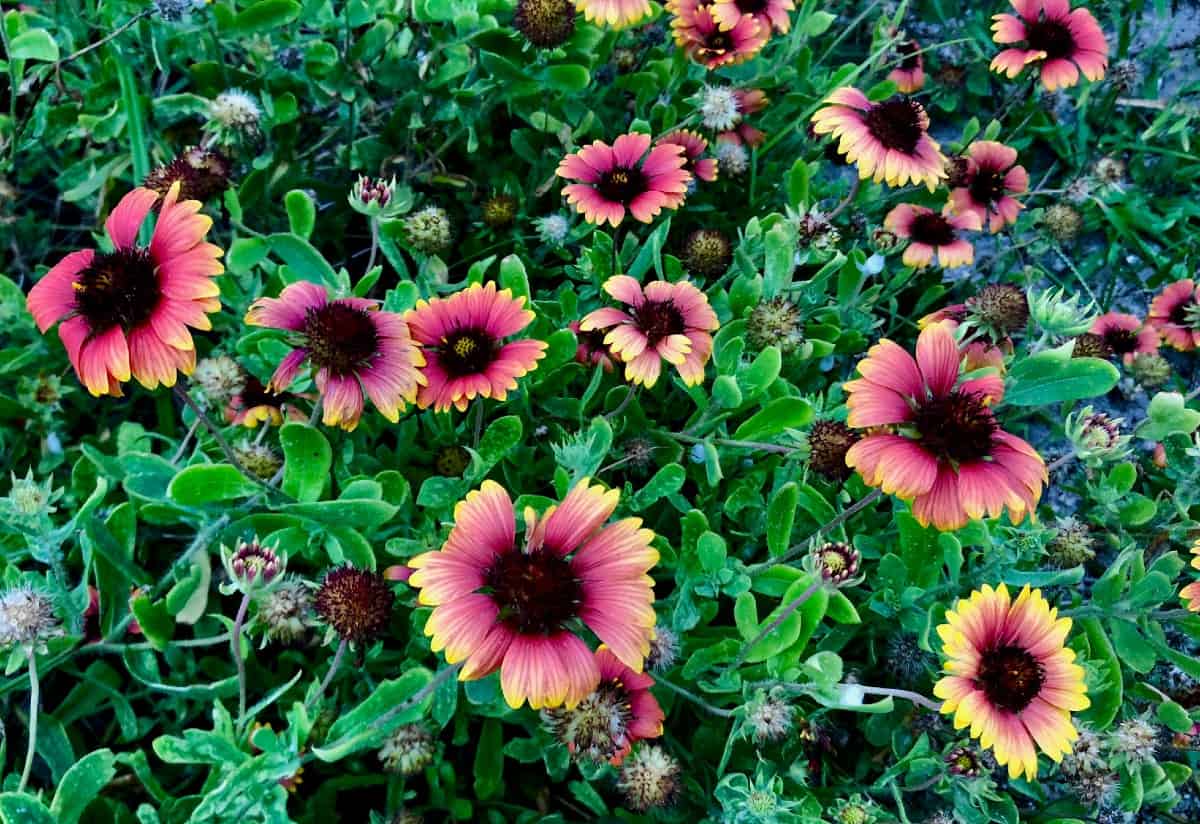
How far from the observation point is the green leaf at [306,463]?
171 cm

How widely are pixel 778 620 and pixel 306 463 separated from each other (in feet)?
3.09

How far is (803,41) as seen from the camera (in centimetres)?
269

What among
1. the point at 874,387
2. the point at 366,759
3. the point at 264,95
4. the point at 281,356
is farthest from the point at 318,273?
the point at 874,387

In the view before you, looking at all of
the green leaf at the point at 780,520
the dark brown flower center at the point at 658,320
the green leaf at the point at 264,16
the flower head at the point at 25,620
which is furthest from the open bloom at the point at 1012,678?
the green leaf at the point at 264,16

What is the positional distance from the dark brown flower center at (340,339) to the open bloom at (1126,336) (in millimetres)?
2071

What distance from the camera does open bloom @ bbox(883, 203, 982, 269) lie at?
2.41 m

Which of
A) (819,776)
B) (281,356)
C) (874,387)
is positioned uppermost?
(874,387)

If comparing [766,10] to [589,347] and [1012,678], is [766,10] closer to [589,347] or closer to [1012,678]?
[589,347]

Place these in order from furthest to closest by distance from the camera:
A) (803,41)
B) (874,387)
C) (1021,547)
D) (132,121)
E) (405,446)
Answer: (803,41)
(132,121)
(405,446)
(1021,547)
(874,387)

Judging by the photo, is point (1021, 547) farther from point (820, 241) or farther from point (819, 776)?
point (820, 241)

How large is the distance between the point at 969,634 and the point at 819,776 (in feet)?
1.87

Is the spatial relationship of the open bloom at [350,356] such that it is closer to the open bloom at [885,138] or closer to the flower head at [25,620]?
the flower head at [25,620]

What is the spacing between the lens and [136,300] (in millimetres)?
1458

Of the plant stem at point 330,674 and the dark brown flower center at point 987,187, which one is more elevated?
the dark brown flower center at point 987,187
